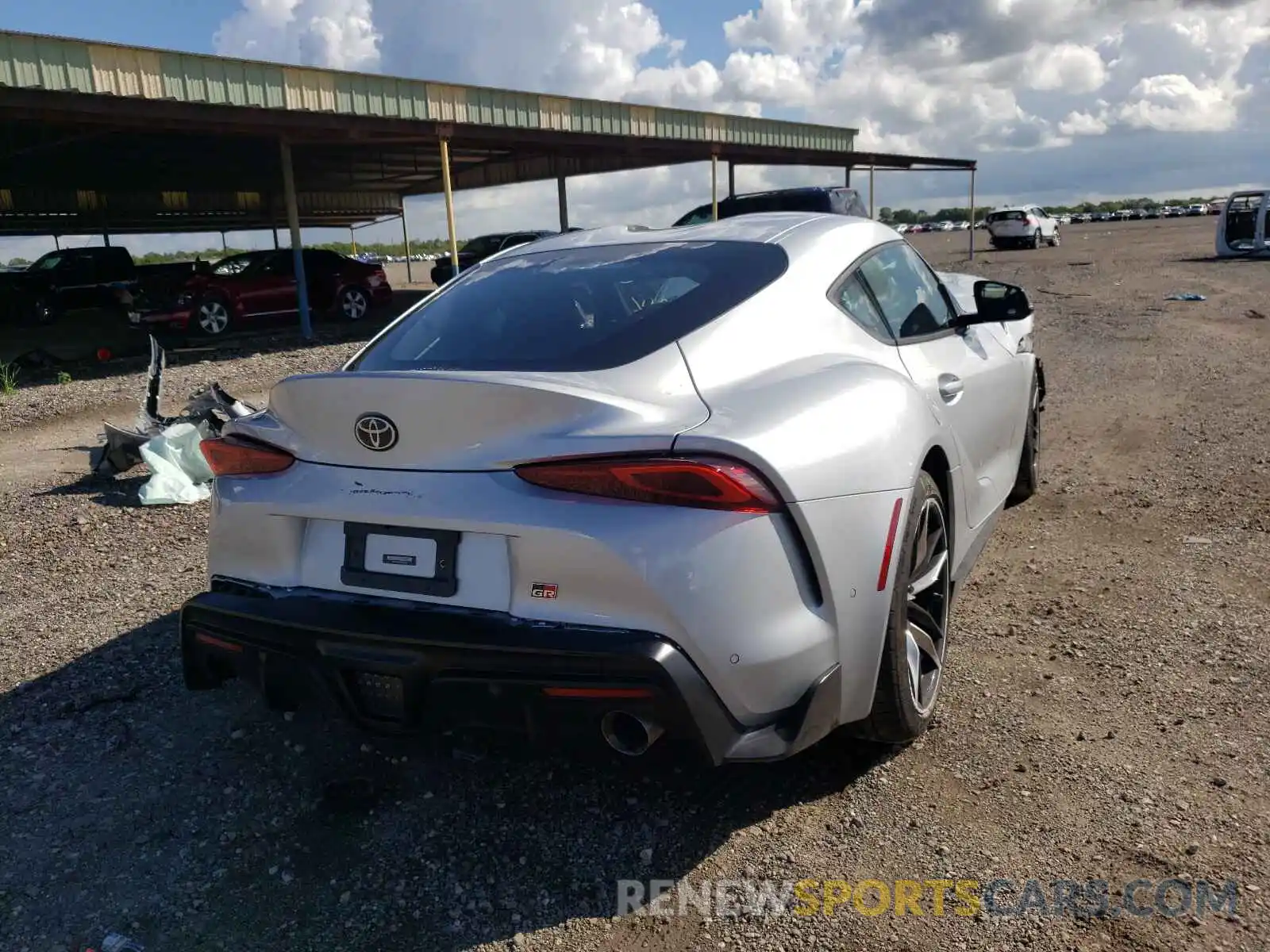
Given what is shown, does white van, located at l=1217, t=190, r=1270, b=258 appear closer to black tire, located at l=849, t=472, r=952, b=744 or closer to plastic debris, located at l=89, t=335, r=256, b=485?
plastic debris, located at l=89, t=335, r=256, b=485

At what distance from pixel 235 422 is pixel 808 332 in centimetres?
169

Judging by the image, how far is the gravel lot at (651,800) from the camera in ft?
7.42

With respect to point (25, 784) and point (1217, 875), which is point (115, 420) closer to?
point (25, 784)

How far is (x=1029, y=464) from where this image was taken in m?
5.19

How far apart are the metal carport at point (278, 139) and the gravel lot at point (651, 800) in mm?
10113

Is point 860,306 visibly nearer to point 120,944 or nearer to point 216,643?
point 216,643

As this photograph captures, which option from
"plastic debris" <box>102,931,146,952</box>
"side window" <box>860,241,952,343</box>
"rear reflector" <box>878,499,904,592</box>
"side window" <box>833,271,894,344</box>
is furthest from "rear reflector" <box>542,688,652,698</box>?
"side window" <box>860,241,952,343</box>

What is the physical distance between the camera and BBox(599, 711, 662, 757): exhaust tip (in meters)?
2.16

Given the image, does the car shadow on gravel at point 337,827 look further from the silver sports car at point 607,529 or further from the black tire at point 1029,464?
the black tire at point 1029,464

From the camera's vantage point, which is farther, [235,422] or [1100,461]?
[1100,461]

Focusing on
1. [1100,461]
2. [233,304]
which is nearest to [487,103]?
[233,304]

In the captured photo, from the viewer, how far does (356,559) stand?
2.39 m

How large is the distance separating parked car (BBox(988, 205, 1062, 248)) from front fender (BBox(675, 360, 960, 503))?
3352 centimetres

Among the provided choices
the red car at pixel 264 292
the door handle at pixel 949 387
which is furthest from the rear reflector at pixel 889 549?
the red car at pixel 264 292
